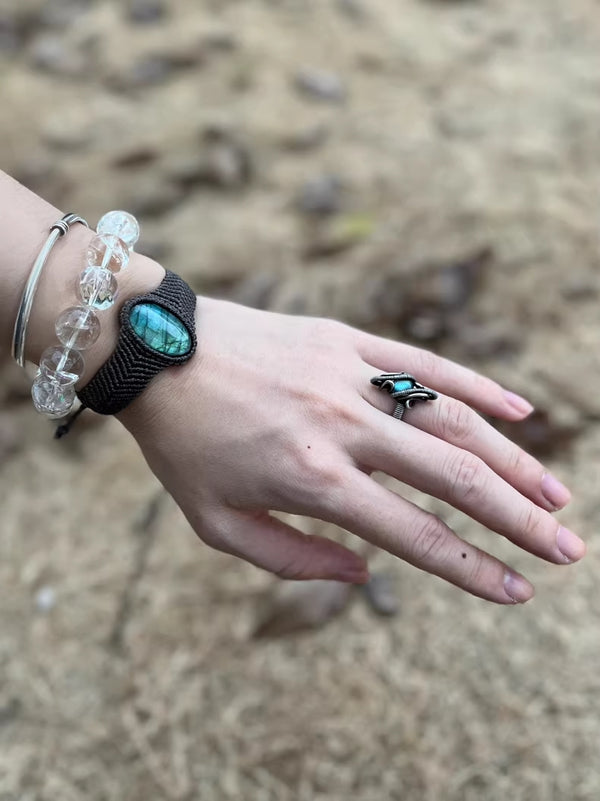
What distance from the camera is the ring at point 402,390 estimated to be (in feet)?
3.53

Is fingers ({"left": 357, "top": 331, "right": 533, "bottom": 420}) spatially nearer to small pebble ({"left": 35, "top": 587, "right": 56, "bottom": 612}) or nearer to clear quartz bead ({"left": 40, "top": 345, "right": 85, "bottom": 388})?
clear quartz bead ({"left": 40, "top": 345, "right": 85, "bottom": 388})

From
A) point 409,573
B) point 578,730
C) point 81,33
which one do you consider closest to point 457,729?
point 578,730

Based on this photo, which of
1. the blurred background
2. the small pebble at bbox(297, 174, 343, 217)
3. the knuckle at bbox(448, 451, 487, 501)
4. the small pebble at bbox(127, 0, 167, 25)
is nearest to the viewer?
the knuckle at bbox(448, 451, 487, 501)

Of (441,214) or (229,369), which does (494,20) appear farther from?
(229,369)

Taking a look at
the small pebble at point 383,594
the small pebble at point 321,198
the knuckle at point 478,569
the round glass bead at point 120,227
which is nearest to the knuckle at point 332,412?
the knuckle at point 478,569

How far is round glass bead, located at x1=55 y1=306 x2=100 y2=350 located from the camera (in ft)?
3.39

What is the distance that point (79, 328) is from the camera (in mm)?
1034

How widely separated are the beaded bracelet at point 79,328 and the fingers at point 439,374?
364mm

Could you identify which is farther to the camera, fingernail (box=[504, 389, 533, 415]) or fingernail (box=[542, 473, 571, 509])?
fingernail (box=[504, 389, 533, 415])

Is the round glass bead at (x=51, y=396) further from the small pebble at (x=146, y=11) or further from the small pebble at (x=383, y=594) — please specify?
the small pebble at (x=146, y=11)

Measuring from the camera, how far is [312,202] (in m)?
2.34

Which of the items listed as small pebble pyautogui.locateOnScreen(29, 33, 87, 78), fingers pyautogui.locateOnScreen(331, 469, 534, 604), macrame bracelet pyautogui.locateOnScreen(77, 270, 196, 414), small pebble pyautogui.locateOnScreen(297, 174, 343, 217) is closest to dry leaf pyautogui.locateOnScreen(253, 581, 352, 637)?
fingers pyautogui.locateOnScreen(331, 469, 534, 604)

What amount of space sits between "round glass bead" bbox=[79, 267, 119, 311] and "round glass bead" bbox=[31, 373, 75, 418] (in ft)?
0.39

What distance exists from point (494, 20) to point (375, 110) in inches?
29.8
